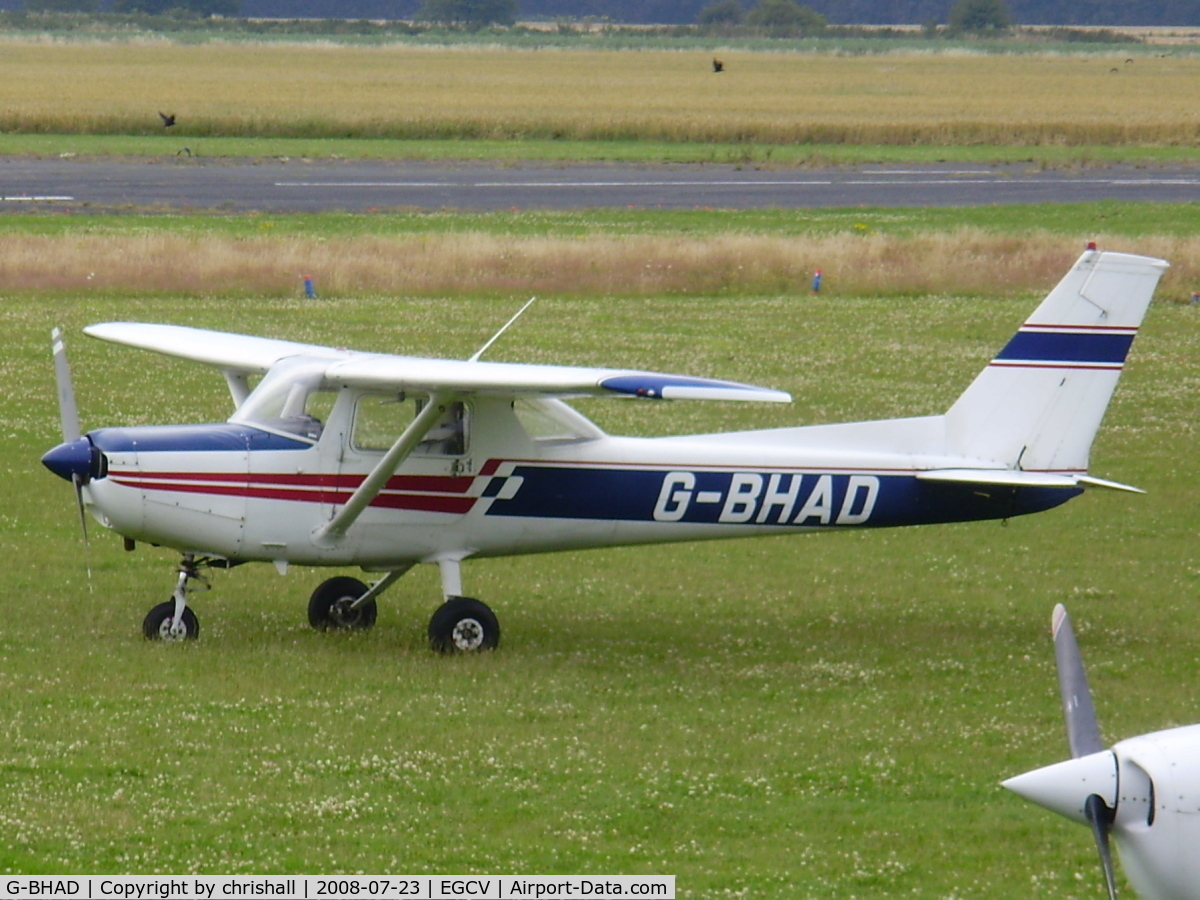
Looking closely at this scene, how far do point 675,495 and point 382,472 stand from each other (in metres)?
2.24

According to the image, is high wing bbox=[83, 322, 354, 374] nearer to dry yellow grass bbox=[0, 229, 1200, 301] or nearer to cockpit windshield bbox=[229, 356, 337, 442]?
cockpit windshield bbox=[229, 356, 337, 442]

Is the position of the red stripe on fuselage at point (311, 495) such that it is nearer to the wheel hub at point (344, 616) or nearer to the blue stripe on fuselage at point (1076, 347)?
the wheel hub at point (344, 616)

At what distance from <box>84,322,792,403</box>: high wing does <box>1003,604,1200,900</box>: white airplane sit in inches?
183

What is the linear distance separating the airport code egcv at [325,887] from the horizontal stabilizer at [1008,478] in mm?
5223

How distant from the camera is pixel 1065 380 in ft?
41.8

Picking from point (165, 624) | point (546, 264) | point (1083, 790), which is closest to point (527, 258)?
point (546, 264)

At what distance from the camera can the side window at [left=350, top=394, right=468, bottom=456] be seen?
1214 centimetres

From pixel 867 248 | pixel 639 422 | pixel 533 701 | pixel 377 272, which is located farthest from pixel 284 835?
pixel 867 248

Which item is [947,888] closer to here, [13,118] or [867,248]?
[867,248]

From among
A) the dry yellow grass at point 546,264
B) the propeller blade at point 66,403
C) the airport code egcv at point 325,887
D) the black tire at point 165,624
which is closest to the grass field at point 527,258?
the dry yellow grass at point 546,264

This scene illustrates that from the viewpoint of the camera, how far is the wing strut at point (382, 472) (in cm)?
1160

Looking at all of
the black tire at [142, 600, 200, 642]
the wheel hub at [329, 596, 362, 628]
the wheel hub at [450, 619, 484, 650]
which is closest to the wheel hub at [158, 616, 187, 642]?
the black tire at [142, 600, 200, 642]

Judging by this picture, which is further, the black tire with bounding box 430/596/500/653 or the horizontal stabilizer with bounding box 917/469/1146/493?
the horizontal stabilizer with bounding box 917/469/1146/493

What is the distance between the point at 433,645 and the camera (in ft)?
40.1
